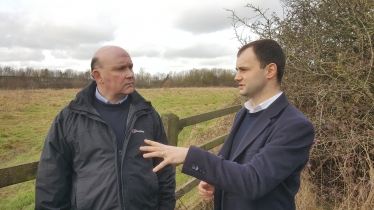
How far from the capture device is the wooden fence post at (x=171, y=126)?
296 centimetres

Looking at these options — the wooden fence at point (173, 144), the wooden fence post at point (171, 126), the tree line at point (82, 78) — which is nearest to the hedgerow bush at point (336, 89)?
the wooden fence at point (173, 144)

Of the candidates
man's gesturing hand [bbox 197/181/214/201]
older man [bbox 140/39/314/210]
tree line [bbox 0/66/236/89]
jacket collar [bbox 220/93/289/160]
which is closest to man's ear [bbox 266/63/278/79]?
older man [bbox 140/39/314/210]

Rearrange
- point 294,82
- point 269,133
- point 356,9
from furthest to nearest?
point 294,82
point 356,9
point 269,133

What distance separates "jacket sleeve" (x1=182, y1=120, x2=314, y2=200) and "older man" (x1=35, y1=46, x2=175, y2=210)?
2.33ft

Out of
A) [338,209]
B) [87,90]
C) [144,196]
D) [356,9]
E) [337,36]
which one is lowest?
[338,209]

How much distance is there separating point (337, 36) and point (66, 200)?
5.50 meters

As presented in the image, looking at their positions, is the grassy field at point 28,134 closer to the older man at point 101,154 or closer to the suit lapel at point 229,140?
the older man at point 101,154

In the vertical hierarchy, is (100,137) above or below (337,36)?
below

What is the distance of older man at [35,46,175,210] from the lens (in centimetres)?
197

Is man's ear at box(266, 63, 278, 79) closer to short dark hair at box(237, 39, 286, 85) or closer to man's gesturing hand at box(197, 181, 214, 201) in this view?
short dark hair at box(237, 39, 286, 85)

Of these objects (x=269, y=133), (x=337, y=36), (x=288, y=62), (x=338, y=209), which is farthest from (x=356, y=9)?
(x=269, y=133)

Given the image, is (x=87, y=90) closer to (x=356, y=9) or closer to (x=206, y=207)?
(x=206, y=207)

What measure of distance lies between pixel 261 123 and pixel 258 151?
0.18 m

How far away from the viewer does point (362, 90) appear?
→ 15.9 ft
